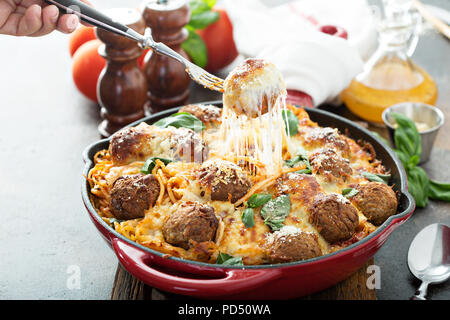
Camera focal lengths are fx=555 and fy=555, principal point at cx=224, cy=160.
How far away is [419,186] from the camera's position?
11.1 ft

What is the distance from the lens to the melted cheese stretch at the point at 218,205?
2.49 metres

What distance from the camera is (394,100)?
13.9ft

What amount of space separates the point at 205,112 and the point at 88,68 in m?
1.55

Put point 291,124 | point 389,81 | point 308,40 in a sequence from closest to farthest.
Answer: point 291,124, point 308,40, point 389,81

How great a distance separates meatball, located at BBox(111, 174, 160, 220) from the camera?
8.75 feet

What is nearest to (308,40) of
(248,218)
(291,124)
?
(291,124)

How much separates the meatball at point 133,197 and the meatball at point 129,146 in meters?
0.25

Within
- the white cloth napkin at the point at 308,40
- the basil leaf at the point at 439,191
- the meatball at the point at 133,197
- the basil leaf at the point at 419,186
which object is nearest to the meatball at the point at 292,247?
the meatball at the point at 133,197

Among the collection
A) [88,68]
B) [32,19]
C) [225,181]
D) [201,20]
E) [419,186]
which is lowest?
[88,68]

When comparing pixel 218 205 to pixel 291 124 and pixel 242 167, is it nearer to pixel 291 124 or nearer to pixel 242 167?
pixel 242 167

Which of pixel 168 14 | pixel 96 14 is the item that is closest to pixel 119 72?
pixel 168 14

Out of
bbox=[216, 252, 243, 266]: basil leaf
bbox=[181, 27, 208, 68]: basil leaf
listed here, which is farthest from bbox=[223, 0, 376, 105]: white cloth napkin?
bbox=[216, 252, 243, 266]: basil leaf

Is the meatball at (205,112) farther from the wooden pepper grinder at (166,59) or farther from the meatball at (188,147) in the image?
the wooden pepper grinder at (166,59)
